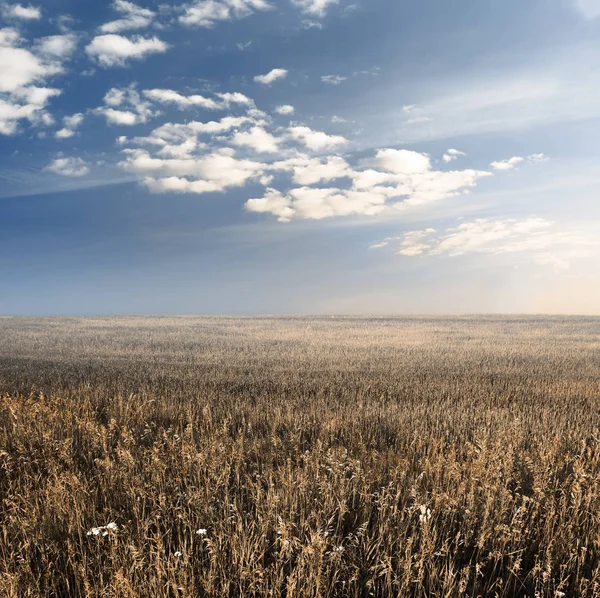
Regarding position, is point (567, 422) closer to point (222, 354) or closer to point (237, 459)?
point (237, 459)

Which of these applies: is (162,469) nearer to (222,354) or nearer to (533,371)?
(533,371)

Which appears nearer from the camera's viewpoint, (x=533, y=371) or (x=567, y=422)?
(x=567, y=422)

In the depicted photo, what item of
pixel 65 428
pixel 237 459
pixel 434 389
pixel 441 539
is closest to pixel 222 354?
pixel 434 389

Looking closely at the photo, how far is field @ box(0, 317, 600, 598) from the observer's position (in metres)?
3.82

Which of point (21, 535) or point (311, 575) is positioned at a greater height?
point (311, 575)

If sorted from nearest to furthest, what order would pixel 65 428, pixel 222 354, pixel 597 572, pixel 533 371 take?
pixel 597 572
pixel 65 428
pixel 533 371
pixel 222 354

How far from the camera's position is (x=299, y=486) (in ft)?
15.9

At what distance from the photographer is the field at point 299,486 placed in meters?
3.82

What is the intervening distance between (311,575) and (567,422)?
8.78 meters

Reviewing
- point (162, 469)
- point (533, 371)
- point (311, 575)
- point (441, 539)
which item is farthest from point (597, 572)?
point (533, 371)

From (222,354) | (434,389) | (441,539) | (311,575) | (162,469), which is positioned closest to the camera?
(311,575)

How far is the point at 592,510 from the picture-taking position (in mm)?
5078

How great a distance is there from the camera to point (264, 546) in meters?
4.05

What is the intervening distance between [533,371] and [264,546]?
17.6 metres
